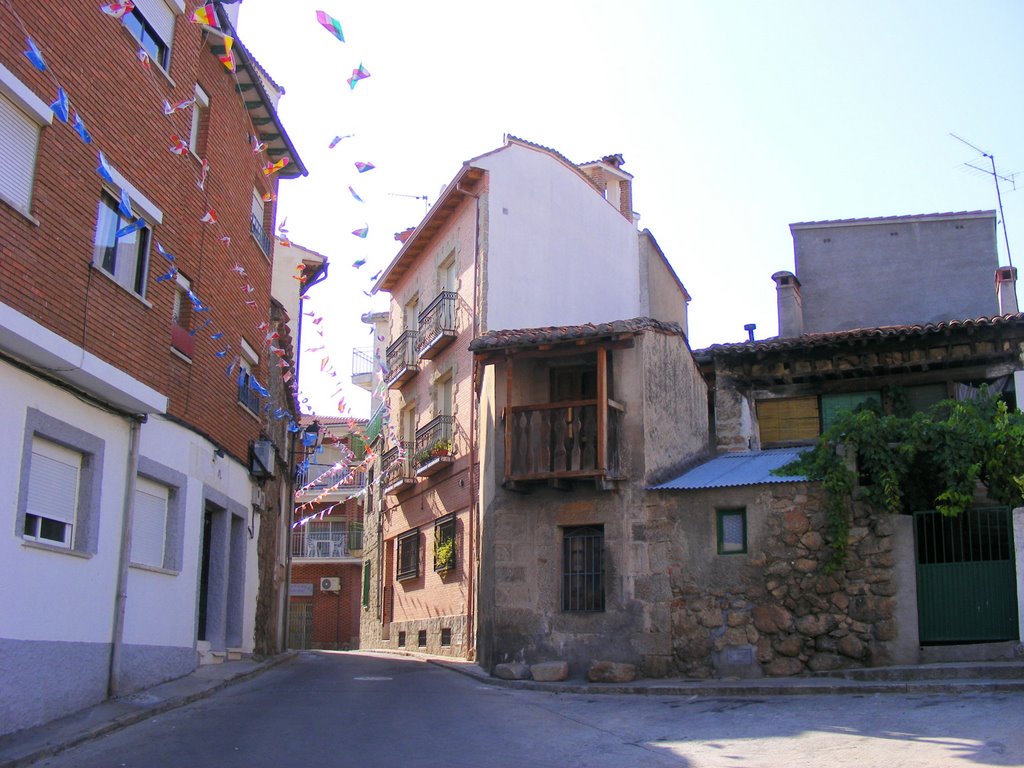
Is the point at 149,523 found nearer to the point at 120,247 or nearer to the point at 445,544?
the point at 120,247

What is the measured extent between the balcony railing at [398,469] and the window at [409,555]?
115 centimetres

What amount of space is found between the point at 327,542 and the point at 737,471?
1101 inches

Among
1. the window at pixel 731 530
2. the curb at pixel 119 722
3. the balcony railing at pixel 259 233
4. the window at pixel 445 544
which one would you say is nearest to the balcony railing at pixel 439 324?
the window at pixel 445 544

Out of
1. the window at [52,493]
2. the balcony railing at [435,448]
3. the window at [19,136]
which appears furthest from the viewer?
the balcony railing at [435,448]

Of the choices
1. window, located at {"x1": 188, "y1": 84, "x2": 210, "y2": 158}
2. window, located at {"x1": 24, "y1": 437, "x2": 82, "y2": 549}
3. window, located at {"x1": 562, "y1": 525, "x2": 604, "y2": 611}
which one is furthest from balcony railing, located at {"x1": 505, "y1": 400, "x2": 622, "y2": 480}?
window, located at {"x1": 24, "y1": 437, "x2": 82, "y2": 549}

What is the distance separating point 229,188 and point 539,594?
7877mm

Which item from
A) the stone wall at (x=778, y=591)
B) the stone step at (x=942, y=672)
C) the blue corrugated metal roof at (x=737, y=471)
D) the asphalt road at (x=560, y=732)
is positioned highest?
the blue corrugated metal roof at (x=737, y=471)

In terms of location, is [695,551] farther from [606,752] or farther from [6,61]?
[6,61]

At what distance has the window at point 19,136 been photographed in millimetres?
10531

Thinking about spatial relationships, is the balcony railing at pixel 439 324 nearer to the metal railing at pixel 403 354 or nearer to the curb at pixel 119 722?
the metal railing at pixel 403 354

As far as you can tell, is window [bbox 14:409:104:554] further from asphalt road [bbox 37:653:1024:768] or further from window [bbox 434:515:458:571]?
window [bbox 434:515:458:571]

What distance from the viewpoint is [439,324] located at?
2527 centimetres

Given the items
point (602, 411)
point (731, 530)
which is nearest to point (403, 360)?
point (602, 411)

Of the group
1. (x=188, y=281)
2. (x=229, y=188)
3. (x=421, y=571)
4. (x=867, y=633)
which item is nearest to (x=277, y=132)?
(x=229, y=188)
